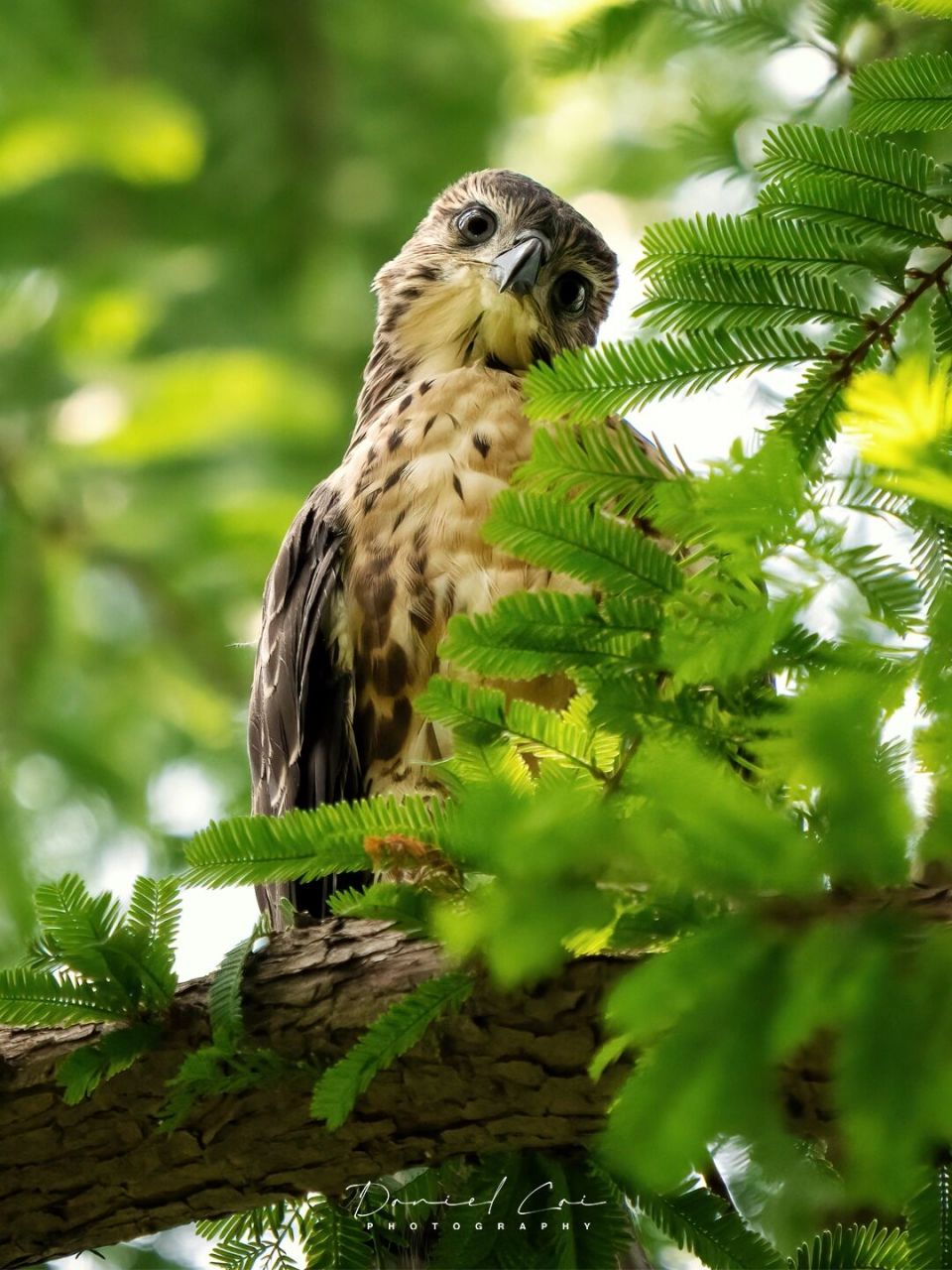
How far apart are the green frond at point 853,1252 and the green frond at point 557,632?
1105mm

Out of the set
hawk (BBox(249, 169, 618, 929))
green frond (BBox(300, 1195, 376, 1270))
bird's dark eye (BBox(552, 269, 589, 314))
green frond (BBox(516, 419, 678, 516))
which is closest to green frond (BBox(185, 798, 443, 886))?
green frond (BBox(516, 419, 678, 516))

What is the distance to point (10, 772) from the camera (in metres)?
4.74

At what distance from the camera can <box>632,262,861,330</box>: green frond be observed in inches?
76.7

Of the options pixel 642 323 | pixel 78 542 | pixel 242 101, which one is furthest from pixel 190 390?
pixel 242 101

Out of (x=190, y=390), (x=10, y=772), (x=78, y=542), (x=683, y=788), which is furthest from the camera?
(x=10, y=772)

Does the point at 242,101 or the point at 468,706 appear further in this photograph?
the point at 242,101

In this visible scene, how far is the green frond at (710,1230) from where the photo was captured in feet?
7.27

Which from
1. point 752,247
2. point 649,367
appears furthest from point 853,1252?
point 752,247

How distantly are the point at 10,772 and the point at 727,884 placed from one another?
394 centimetres

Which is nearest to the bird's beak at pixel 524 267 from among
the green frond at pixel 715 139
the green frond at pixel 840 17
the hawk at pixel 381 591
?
the hawk at pixel 381 591

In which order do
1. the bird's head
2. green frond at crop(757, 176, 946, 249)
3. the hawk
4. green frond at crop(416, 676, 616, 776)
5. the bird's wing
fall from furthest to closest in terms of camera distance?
the bird's head
the bird's wing
the hawk
green frond at crop(757, 176, 946, 249)
green frond at crop(416, 676, 616, 776)

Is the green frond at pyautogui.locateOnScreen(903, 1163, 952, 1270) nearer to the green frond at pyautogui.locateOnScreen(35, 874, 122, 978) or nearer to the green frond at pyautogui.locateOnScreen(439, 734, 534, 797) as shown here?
the green frond at pyautogui.locateOnScreen(439, 734, 534, 797)

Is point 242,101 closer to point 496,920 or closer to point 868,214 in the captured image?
point 868,214
